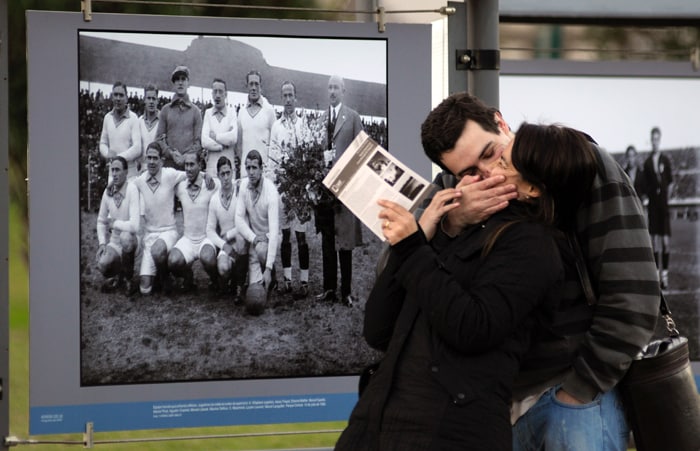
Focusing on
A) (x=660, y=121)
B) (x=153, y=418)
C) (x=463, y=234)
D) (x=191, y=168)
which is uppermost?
(x=660, y=121)

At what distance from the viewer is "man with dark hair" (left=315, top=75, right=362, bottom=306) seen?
3.90m

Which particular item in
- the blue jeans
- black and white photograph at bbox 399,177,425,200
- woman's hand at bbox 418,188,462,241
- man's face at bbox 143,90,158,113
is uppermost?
man's face at bbox 143,90,158,113

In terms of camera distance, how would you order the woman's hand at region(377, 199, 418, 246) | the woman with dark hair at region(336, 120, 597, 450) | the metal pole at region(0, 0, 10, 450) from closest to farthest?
the woman with dark hair at region(336, 120, 597, 450) < the woman's hand at region(377, 199, 418, 246) < the metal pole at region(0, 0, 10, 450)

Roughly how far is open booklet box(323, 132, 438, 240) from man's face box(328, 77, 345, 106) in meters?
1.00

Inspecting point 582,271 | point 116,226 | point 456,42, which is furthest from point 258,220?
point 582,271

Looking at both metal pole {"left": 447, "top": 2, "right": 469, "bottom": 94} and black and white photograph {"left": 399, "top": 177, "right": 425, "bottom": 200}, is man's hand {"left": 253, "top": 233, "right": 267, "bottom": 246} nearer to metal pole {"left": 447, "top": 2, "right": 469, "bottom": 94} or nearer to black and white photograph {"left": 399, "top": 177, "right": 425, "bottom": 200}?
metal pole {"left": 447, "top": 2, "right": 469, "bottom": 94}

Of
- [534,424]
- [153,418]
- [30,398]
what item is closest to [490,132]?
[534,424]

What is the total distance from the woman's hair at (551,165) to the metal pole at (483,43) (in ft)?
5.00

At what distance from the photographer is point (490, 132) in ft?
9.72

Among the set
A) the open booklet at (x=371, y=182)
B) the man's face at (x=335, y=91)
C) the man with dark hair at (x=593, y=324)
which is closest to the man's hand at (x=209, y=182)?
the man's face at (x=335, y=91)

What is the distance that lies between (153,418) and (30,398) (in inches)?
17.4

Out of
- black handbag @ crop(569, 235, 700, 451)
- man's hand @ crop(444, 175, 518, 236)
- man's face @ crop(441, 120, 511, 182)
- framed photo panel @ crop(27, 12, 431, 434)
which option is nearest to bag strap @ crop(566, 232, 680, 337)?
black handbag @ crop(569, 235, 700, 451)

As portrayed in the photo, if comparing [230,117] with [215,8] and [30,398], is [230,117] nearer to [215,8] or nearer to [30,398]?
[215,8]

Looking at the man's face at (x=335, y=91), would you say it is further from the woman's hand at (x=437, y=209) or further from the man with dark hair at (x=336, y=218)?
the woman's hand at (x=437, y=209)
